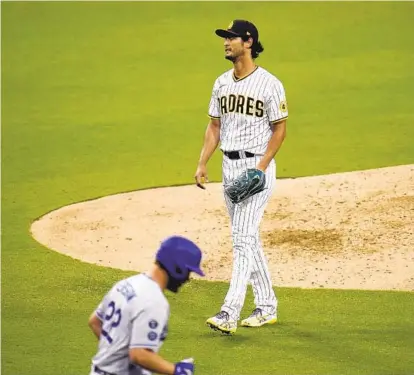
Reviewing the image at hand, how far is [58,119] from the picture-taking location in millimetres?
17094

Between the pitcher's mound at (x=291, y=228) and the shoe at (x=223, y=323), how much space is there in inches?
64.8

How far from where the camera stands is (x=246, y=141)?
8625 mm

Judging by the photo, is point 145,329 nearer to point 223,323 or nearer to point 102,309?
point 102,309

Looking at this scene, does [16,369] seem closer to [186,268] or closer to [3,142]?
[186,268]

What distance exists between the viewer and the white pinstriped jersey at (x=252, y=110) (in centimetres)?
857

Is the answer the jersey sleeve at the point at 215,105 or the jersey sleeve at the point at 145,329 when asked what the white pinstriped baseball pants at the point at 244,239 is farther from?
the jersey sleeve at the point at 145,329

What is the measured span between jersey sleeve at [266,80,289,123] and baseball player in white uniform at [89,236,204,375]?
292 cm

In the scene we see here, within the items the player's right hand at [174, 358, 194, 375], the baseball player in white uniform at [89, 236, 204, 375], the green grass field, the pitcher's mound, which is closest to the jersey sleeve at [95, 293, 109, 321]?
the baseball player in white uniform at [89, 236, 204, 375]

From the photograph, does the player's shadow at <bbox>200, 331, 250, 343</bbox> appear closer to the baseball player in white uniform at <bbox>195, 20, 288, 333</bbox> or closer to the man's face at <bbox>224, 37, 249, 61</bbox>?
the baseball player in white uniform at <bbox>195, 20, 288, 333</bbox>

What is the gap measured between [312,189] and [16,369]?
222 inches

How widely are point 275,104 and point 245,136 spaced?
1.07ft

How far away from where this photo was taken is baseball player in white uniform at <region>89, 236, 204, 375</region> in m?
5.62

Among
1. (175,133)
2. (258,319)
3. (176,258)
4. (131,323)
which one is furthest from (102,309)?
(175,133)

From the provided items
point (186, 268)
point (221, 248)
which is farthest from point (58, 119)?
point (186, 268)
